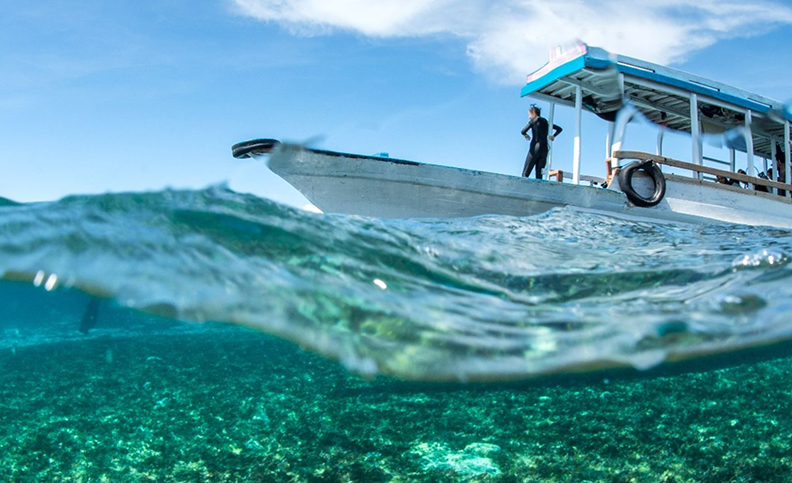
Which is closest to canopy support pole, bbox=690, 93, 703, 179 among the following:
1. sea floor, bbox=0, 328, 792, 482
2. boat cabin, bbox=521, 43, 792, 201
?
boat cabin, bbox=521, 43, 792, 201

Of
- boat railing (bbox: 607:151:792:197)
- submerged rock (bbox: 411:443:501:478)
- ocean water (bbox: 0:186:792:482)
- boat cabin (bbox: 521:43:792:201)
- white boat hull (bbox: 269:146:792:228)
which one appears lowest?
submerged rock (bbox: 411:443:501:478)

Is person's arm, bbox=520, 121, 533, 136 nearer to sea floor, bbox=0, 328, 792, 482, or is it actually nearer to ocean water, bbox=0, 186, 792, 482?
ocean water, bbox=0, 186, 792, 482

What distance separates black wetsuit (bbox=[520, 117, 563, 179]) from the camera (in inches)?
407

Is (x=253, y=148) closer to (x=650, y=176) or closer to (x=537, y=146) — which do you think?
(x=537, y=146)

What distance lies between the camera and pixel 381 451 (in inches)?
242

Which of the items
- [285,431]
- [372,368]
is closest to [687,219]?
[285,431]

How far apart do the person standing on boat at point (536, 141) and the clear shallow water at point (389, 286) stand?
586cm

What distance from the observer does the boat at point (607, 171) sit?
822 centimetres

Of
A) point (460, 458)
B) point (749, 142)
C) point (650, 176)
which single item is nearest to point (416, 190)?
point (460, 458)

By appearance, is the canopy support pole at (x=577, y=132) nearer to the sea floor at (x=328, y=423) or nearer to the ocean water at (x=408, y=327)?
the ocean water at (x=408, y=327)

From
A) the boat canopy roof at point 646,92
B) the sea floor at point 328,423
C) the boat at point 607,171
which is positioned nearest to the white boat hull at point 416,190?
the boat at point 607,171

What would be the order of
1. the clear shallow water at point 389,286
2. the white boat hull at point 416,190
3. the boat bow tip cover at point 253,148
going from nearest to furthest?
the clear shallow water at point 389,286
the boat bow tip cover at point 253,148
the white boat hull at point 416,190

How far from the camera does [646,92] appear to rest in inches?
448

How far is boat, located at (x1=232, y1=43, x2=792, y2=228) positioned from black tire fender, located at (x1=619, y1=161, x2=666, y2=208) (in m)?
0.02
